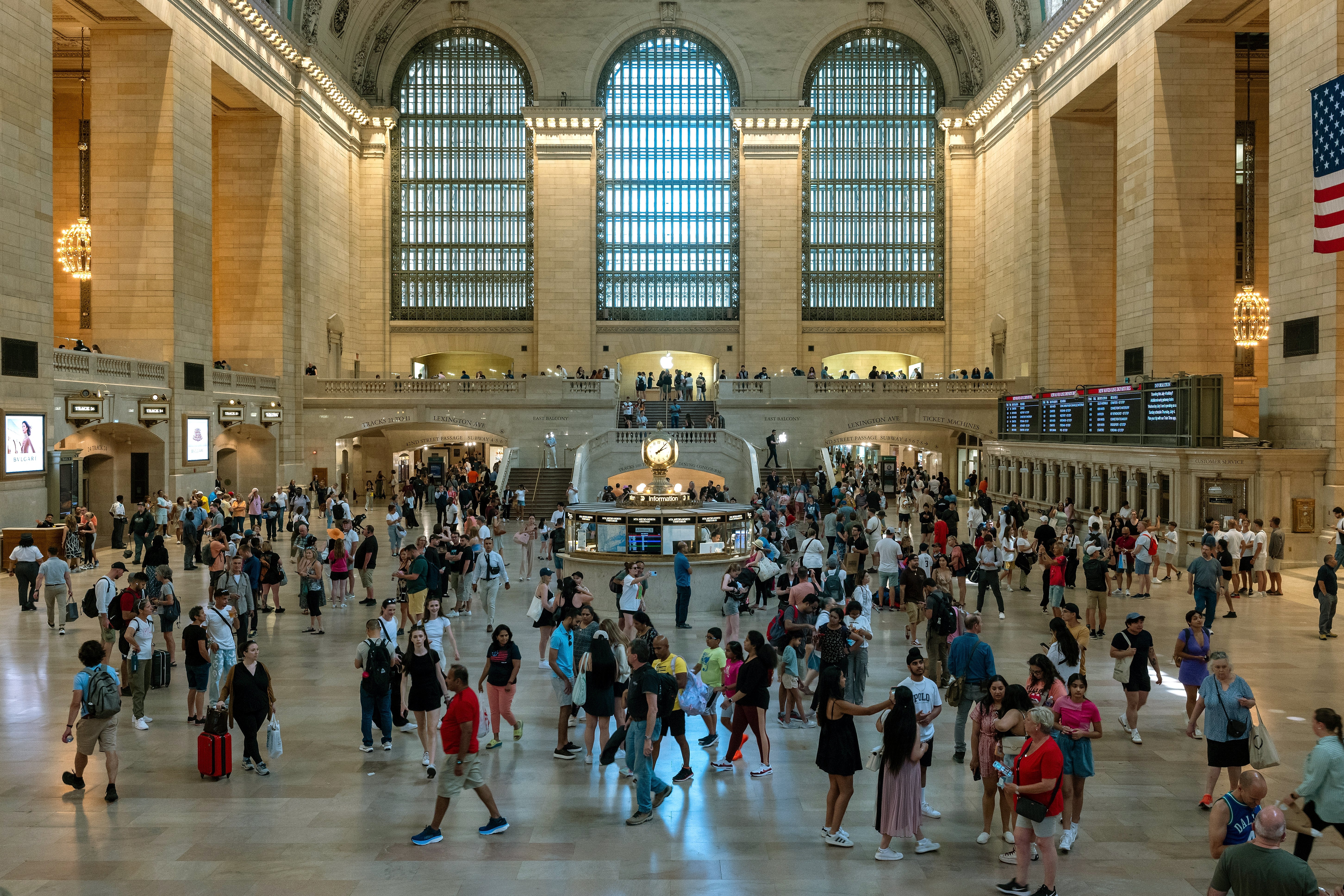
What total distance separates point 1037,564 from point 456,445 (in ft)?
88.5

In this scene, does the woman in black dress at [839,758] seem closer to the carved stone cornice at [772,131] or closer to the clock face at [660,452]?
the clock face at [660,452]

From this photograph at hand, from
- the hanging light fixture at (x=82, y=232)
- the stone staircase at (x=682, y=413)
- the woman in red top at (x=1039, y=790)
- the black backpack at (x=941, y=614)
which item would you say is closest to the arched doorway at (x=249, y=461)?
the hanging light fixture at (x=82, y=232)

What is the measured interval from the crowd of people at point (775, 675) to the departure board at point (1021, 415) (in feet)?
38.5

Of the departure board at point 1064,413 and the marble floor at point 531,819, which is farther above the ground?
the departure board at point 1064,413

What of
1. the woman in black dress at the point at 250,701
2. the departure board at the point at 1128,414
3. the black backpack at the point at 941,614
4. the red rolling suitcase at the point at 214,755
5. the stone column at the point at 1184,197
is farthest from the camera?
the stone column at the point at 1184,197

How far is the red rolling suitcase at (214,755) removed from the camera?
8516 mm

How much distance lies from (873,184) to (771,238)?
540 cm

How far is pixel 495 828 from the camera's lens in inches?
295

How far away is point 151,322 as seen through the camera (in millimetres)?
28625

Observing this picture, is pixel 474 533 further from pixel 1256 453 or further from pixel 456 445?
pixel 456 445

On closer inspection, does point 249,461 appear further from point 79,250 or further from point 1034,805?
point 1034,805

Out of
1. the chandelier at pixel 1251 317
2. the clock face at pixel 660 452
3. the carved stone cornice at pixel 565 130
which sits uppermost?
the carved stone cornice at pixel 565 130

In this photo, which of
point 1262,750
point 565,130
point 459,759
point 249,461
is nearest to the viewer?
point 1262,750

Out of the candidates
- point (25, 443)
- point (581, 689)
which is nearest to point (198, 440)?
point (25, 443)
